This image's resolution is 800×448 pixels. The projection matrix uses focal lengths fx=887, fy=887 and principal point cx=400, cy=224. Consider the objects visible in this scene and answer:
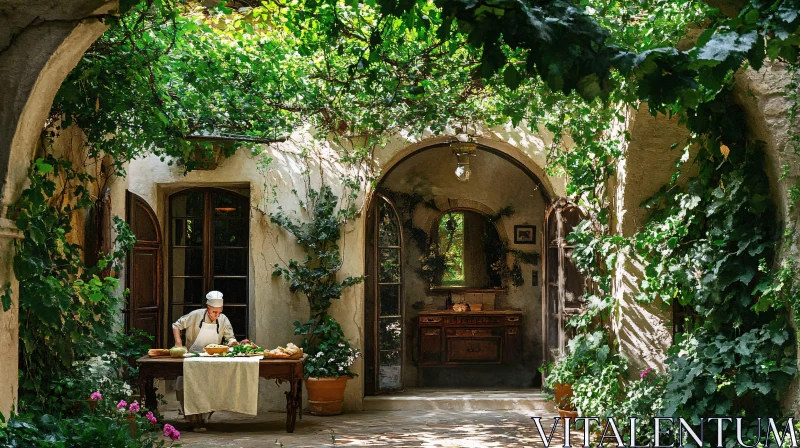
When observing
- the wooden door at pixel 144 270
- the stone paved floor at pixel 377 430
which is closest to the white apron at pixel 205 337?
the wooden door at pixel 144 270

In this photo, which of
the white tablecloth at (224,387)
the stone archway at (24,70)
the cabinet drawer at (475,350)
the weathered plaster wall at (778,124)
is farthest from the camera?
the cabinet drawer at (475,350)

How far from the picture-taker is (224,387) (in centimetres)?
838

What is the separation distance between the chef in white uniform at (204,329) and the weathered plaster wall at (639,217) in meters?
3.90

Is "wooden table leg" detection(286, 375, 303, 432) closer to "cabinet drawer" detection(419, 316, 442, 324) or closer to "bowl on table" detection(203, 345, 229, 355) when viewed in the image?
"bowl on table" detection(203, 345, 229, 355)

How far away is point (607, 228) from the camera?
8234 millimetres

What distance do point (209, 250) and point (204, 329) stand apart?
2039 millimetres

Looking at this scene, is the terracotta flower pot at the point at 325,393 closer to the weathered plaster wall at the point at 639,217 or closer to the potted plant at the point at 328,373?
the potted plant at the point at 328,373

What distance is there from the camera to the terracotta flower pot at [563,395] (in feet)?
29.9

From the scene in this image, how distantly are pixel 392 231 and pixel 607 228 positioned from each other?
366 centimetres

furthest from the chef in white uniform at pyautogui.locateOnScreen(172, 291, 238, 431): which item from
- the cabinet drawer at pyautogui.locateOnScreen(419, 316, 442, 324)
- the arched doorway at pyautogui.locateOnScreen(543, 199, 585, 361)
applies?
the cabinet drawer at pyautogui.locateOnScreen(419, 316, 442, 324)

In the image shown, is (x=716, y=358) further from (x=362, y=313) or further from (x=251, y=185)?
(x=251, y=185)

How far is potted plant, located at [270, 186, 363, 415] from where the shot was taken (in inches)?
390

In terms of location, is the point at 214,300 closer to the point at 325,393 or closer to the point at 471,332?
the point at 325,393

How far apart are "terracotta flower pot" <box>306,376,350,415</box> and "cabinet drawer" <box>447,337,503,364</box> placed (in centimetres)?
304
